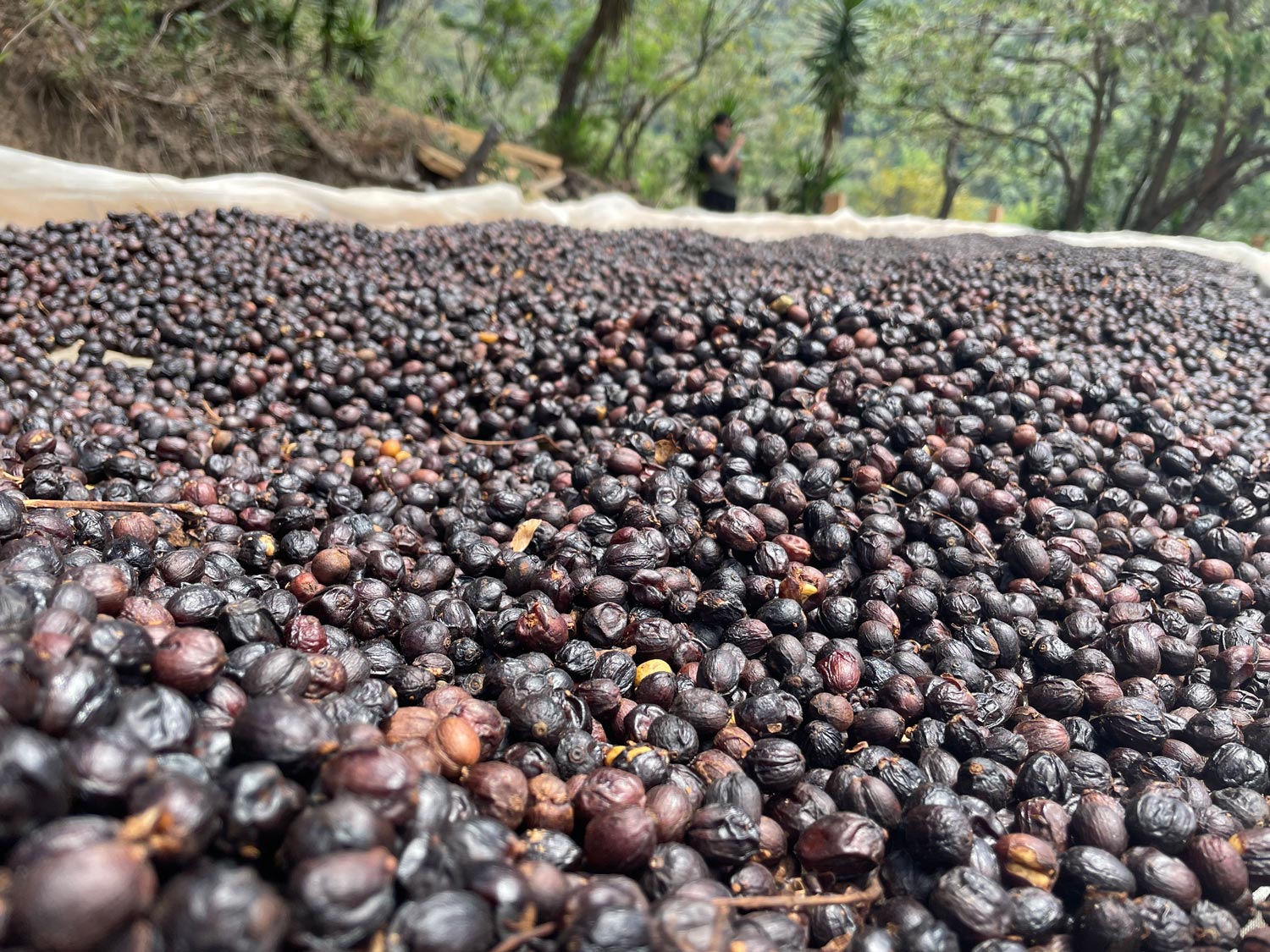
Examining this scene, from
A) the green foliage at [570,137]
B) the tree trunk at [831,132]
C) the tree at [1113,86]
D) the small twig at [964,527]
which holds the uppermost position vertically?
the tree at [1113,86]

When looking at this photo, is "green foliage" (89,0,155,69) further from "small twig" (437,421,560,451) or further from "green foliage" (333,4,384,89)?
"small twig" (437,421,560,451)

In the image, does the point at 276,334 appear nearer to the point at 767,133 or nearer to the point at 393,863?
the point at 393,863

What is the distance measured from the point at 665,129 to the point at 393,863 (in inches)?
1483

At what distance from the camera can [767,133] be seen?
29594 millimetres

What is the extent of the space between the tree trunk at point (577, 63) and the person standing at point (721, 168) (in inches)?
180

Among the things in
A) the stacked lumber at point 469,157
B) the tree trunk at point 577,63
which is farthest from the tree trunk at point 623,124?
the stacked lumber at point 469,157

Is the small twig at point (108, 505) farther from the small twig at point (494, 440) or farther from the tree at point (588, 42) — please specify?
the tree at point (588, 42)

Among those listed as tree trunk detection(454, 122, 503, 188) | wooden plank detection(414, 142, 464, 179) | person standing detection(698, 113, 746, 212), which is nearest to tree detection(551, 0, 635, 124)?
person standing detection(698, 113, 746, 212)

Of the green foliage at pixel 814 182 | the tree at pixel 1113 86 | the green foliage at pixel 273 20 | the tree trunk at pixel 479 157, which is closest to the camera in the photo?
the green foliage at pixel 273 20

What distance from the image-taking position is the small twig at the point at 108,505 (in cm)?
278

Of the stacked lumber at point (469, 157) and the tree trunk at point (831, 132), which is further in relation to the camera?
the tree trunk at point (831, 132)

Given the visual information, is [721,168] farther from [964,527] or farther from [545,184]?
[964,527]

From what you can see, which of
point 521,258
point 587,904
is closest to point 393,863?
Result: point 587,904

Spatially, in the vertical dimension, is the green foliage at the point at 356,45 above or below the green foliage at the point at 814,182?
above
